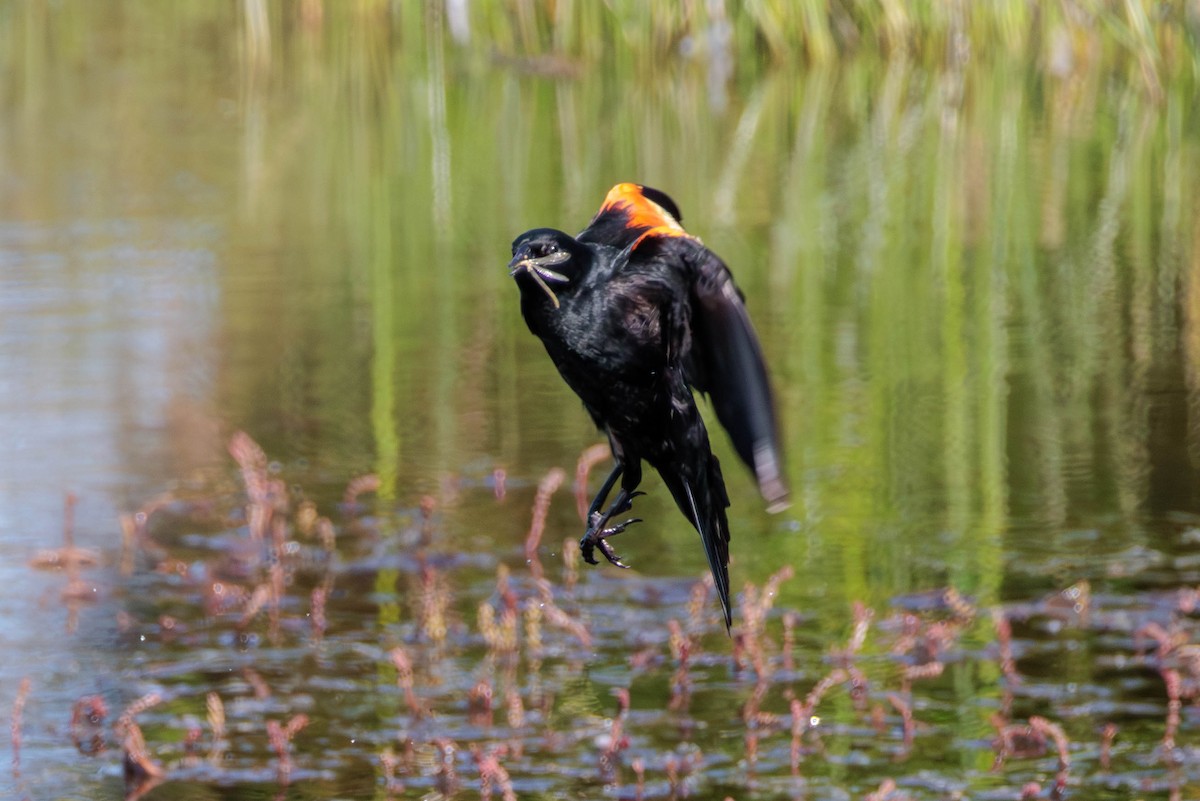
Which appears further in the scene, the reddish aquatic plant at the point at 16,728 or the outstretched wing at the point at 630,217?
the reddish aquatic plant at the point at 16,728

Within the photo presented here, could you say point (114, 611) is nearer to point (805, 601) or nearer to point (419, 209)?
point (805, 601)

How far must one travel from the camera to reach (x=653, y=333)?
10.8ft

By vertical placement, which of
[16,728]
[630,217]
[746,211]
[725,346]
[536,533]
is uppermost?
[746,211]

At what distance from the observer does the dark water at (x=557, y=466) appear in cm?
637

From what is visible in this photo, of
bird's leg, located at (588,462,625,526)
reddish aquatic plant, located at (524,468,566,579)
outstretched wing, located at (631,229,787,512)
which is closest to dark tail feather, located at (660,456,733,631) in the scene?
bird's leg, located at (588,462,625,526)

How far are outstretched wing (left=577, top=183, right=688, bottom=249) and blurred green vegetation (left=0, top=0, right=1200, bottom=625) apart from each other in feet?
14.2

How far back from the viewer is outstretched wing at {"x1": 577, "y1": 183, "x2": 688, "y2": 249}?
3330 mm

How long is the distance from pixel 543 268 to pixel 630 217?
313 mm

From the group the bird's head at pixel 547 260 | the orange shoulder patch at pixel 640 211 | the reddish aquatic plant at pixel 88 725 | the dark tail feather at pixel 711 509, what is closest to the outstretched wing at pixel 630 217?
the orange shoulder patch at pixel 640 211

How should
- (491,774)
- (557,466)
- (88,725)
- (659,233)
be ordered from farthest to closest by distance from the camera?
(557,466) → (88,725) → (491,774) → (659,233)

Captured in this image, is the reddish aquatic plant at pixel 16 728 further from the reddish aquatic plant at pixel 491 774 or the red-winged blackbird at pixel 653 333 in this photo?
the red-winged blackbird at pixel 653 333

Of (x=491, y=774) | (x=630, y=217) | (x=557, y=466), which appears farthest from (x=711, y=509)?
(x=557, y=466)

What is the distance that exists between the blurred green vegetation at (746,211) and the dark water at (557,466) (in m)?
0.04

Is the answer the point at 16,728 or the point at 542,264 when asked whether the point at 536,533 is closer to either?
the point at 16,728
